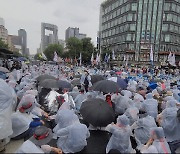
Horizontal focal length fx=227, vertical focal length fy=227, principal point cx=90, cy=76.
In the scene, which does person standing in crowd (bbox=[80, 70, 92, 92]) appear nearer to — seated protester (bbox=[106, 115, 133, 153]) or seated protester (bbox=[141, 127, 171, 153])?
seated protester (bbox=[106, 115, 133, 153])

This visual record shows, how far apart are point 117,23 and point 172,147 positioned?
7301 cm

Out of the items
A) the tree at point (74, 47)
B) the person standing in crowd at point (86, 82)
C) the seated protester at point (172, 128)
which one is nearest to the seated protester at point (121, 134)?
the seated protester at point (172, 128)

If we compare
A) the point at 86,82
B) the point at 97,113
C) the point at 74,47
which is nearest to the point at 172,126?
the point at 97,113

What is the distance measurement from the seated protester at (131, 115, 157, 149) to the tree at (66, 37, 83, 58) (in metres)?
61.9

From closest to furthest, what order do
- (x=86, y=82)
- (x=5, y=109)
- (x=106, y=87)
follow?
(x=5, y=109)
(x=106, y=87)
(x=86, y=82)

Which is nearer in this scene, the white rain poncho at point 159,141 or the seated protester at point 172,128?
the white rain poncho at point 159,141

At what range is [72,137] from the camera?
5113 mm

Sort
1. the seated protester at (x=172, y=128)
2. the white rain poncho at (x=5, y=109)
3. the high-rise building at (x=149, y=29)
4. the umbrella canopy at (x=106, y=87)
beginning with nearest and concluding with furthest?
the white rain poncho at (x=5, y=109)
the seated protester at (x=172, y=128)
the umbrella canopy at (x=106, y=87)
the high-rise building at (x=149, y=29)

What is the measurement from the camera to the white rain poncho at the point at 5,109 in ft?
15.2

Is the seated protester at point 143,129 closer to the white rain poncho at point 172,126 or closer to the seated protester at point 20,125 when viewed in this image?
the white rain poncho at point 172,126

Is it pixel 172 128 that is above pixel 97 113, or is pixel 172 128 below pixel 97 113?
below

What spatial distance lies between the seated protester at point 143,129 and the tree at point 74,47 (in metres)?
61.9

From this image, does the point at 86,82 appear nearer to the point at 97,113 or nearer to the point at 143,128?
the point at 97,113

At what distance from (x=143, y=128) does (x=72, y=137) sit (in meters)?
1.83
